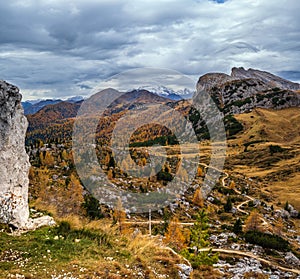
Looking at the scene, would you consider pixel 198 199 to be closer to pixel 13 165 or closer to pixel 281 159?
pixel 13 165

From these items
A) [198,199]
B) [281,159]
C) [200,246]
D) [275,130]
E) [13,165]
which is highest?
[13,165]

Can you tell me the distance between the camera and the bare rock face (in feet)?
56.0

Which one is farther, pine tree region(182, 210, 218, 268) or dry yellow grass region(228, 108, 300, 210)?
dry yellow grass region(228, 108, 300, 210)

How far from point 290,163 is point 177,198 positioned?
69.7m

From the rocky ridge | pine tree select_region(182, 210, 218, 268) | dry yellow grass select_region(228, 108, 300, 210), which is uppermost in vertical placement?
the rocky ridge

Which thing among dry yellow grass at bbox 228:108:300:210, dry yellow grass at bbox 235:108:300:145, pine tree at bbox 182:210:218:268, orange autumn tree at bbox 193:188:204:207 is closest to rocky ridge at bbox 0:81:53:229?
pine tree at bbox 182:210:218:268

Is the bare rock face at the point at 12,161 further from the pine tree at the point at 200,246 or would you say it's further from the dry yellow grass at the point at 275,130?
the dry yellow grass at the point at 275,130

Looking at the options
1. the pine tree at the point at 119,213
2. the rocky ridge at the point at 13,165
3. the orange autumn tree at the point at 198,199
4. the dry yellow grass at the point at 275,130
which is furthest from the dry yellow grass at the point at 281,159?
the rocky ridge at the point at 13,165

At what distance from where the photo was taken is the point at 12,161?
18109 mm

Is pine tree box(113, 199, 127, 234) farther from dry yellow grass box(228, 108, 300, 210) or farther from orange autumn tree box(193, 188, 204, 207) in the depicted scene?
dry yellow grass box(228, 108, 300, 210)

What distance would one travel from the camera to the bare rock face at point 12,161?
672 inches

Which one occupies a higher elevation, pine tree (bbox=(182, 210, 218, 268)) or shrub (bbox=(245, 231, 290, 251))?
pine tree (bbox=(182, 210, 218, 268))

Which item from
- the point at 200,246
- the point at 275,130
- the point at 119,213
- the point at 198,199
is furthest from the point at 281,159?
the point at 200,246

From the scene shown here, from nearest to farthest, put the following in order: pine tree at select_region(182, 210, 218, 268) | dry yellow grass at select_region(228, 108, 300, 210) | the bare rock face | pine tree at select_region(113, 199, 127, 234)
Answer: the bare rock face, pine tree at select_region(182, 210, 218, 268), pine tree at select_region(113, 199, 127, 234), dry yellow grass at select_region(228, 108, 300, 210)
